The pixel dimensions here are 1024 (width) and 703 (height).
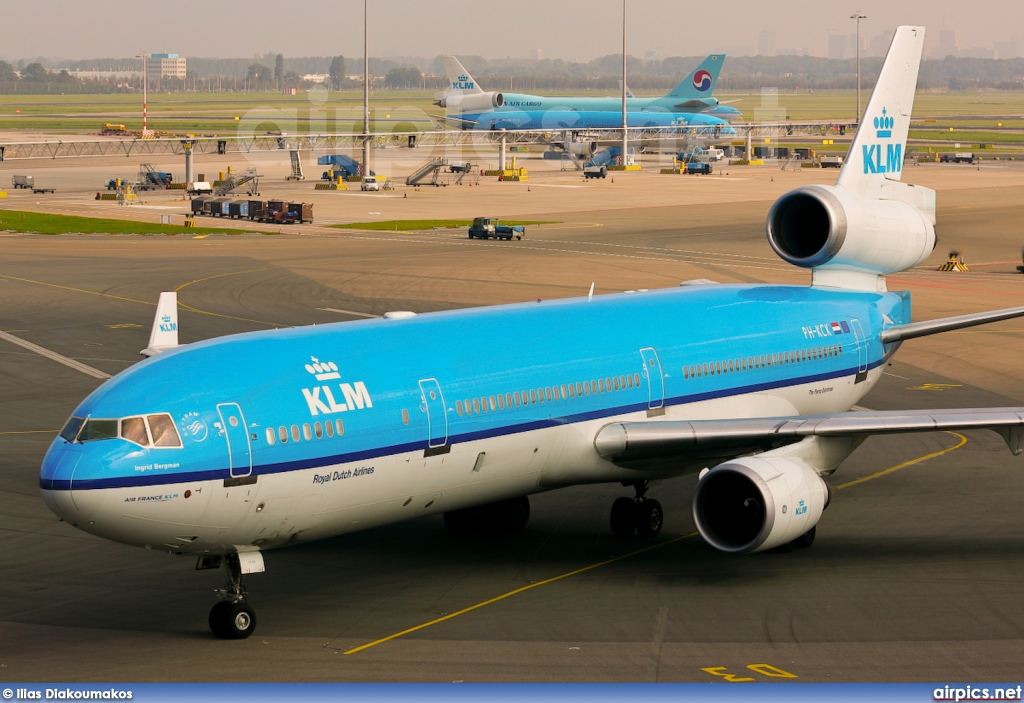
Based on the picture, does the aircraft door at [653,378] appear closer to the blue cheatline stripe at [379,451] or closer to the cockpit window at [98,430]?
the blue cheatline stripe at [379,451]

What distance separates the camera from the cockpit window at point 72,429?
806 inches

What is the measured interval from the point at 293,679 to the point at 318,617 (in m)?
3.29

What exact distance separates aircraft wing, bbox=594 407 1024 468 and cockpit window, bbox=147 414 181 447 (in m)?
9.15

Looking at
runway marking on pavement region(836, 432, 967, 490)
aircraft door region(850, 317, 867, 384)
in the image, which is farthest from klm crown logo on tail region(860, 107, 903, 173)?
runway marking on pavement region(836, 432, 967, 490)

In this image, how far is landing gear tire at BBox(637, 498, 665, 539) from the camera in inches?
1124

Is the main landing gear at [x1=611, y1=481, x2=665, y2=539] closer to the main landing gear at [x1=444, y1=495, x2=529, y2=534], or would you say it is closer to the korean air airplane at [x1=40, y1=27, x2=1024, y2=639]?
the korean air airplane at [x1=40, y1=27, x2=1024, y2=639]

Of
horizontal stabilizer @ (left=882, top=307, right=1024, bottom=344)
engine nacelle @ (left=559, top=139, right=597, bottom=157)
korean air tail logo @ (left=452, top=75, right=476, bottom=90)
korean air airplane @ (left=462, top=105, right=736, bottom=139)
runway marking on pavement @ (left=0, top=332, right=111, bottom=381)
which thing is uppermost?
korean air tail logo @ (left=452, top=75, right=476, bottom=90)

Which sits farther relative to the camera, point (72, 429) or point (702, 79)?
point (702, 79)

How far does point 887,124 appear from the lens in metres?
36.3

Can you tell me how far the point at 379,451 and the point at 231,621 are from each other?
11.7ft

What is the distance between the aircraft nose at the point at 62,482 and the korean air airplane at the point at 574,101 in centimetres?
17306

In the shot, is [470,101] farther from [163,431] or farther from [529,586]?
[163,431]

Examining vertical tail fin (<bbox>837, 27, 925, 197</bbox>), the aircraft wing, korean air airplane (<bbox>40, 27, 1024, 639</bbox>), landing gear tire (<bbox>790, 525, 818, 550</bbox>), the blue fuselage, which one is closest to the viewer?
the blue fuselage

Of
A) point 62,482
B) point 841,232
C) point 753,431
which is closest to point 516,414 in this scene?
point 753,431
